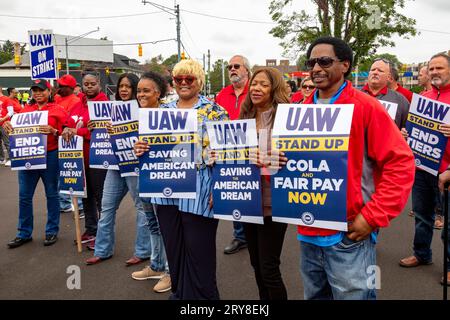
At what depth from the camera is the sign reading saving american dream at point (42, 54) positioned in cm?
663

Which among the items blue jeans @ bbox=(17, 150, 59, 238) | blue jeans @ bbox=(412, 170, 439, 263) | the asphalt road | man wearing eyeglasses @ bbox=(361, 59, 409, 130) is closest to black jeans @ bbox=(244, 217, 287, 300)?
the asphalt road

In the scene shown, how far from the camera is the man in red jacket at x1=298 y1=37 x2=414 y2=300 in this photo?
1898 millimetres

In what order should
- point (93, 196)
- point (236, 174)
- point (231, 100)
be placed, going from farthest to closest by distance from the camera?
point (231, 100) < point (93, 196) < point (236, 174)

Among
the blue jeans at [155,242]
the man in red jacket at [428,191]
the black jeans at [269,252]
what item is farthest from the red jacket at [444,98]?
the blue jeans at [155,242]

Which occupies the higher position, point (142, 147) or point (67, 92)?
point (67, 92)

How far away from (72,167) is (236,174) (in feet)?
9.89

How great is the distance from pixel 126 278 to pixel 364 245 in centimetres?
278

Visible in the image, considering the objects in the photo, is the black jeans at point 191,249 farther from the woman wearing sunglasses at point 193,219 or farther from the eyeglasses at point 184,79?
the eyeglasses at point 184,79

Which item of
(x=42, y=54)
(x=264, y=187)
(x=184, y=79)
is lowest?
(x=264, y=187)

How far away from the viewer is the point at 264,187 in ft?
8.56

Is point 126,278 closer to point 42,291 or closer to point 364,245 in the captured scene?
point 42,291

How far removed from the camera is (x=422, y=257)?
164 inches

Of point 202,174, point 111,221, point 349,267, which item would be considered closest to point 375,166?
point 349,267

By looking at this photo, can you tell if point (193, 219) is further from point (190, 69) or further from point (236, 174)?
point (190, 69)
